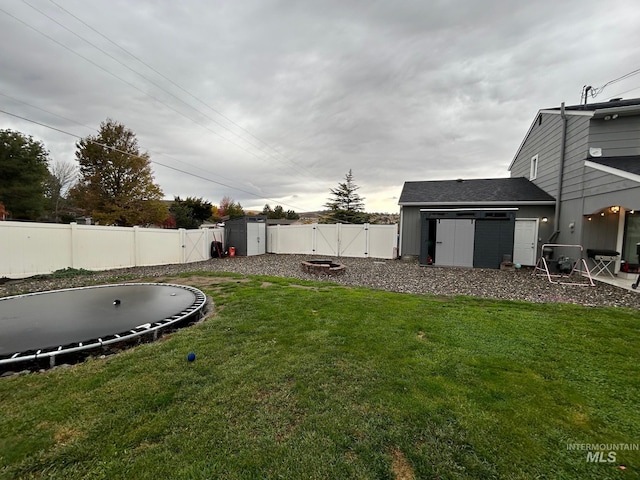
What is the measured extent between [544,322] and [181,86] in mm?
12903

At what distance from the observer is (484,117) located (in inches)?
408

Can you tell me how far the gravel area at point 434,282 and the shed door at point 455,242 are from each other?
22.8 inches

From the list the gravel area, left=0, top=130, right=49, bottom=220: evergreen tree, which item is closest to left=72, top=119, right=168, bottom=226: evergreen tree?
left=0, top=130, right=49, bottom=220: evergreen tree

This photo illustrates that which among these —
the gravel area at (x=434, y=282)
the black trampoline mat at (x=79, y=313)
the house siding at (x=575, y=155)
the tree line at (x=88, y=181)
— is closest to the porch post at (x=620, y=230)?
the house siding at (x=575, y=155)

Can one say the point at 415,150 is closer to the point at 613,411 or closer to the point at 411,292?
the point at 411,292

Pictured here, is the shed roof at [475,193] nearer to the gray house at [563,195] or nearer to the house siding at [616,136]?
the gray house at [563,195]

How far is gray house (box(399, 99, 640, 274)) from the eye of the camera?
7133 mm

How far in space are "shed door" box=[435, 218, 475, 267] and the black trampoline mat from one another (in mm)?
8351

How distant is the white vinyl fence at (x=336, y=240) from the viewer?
1168 centimetres

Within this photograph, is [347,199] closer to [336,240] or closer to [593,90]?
[336,240]

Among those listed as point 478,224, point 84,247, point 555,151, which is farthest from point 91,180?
point 555,151

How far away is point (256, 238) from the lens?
43.2 feet

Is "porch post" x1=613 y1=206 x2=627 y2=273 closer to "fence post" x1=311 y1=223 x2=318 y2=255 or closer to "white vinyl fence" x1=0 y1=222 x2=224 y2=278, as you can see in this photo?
"fence post" x1=311 y1=223 x2=318 y2=255

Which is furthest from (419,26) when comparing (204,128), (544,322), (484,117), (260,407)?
(204,128)
